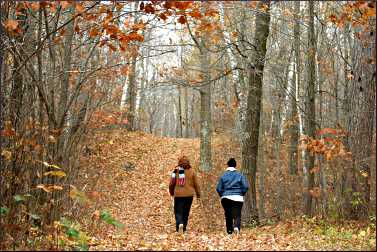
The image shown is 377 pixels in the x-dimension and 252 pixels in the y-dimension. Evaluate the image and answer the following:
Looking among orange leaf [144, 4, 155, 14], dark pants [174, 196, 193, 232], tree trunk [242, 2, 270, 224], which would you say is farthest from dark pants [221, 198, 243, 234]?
orange leaf [144, 4, 155, 14]

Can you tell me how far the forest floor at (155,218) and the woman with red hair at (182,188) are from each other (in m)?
0.47

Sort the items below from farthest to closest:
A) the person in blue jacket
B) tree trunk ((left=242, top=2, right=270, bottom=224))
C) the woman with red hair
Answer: tree trunk ((left=242, top=2, right=270, bottom=224)) < the woman with red hair < the person in blue jacket

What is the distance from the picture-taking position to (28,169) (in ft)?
23.7

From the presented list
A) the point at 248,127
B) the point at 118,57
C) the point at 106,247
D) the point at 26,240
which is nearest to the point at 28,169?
the point at 26,240

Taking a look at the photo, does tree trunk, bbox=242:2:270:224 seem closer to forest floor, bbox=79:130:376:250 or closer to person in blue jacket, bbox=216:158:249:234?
forest floor, bbox=79:130:376:250

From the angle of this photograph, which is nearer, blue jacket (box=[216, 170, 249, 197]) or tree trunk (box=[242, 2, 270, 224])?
blue jacket (box=[216, 170, 249, 197])

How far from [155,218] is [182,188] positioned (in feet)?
18.9

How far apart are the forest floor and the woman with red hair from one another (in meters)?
0.47

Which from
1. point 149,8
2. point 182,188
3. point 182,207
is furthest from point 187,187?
point 149,8

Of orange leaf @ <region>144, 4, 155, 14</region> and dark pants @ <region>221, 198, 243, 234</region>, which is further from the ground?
orange leaf @ <region>144, 4, 155, 14</region>

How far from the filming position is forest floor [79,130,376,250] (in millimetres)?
7129

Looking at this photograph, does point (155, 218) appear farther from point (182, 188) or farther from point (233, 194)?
point (233, 194)

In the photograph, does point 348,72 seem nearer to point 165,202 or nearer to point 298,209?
point 298,209

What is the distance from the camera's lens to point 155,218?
1622 centimetres
